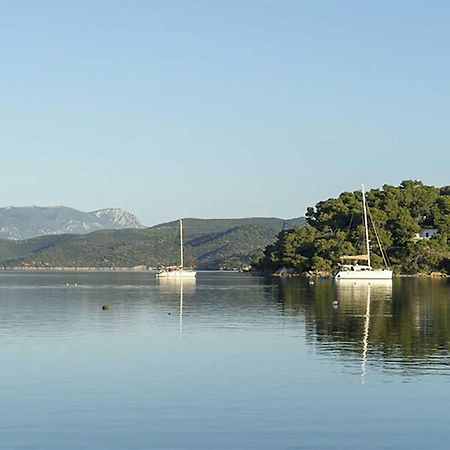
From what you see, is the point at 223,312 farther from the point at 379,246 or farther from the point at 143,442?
the point at 379,246

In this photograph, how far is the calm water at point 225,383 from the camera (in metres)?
22.7

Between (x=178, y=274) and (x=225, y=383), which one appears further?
(x=178, y=274)

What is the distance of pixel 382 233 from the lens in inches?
6117

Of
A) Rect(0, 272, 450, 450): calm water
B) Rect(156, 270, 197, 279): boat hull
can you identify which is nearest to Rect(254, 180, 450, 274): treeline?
Rect(156, 270, 197, 279): boat hull

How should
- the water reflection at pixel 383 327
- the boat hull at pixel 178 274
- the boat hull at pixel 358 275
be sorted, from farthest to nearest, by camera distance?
the boat hull at pixel 178 274 → the boat hull at pixel 358 275 → the water reflection at pixel 383 327

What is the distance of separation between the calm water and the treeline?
96.7m

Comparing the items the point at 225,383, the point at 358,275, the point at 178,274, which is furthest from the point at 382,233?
the point at 225,383

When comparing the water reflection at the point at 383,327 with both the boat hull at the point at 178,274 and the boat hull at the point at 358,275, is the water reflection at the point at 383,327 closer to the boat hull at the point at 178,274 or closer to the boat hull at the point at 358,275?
the boat hull at the point at 358,275

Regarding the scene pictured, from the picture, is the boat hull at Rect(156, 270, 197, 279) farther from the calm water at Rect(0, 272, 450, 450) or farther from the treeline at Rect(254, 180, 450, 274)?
the calm water at Rect(0, 272, 450, 450)

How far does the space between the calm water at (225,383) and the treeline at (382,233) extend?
96656 mm

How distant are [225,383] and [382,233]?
128 m

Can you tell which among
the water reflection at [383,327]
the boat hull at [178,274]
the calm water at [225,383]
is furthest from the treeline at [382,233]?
the calm water at [225,383]

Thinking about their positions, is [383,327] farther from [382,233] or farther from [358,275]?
[382,233]

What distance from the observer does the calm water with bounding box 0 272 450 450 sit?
892 inches
